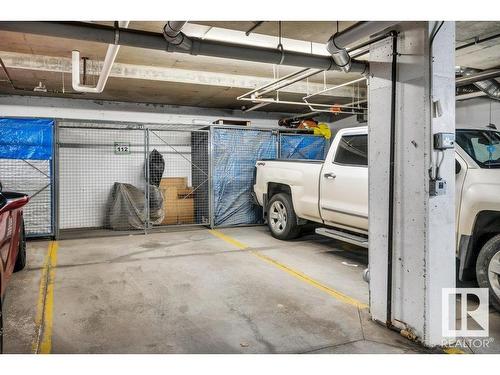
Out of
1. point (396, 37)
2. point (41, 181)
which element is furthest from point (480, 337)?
point (41, 181)

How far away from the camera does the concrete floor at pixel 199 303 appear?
3.00 meters

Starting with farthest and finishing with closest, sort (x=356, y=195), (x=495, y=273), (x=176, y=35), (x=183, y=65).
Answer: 1. (x=183, y=65)
2. (x=356, y=195)
3. (x=495, y=273)
4. (x=176, y=35)

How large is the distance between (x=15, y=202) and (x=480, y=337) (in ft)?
15.4

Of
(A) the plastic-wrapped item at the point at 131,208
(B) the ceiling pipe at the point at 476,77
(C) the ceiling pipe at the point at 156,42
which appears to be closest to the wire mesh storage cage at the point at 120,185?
(A) the plastic-wrapped item at the point at 131,208

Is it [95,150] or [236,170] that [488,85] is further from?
[95,150]

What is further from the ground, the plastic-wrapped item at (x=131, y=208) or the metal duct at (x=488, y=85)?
the metal duct at (x=488, y=85)

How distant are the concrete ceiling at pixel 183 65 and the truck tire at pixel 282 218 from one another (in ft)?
7.98

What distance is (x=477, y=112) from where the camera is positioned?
8.73 metres

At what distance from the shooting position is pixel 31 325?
333cm

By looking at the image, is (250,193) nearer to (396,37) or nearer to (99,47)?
(99,47)

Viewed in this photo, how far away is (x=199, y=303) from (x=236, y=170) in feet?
17.4

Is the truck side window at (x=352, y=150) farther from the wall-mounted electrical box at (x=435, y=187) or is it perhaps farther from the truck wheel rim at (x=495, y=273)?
the wall-mounted electrical box at (x=435, y=187)

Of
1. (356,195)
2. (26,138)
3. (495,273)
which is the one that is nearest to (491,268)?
(495,273)
